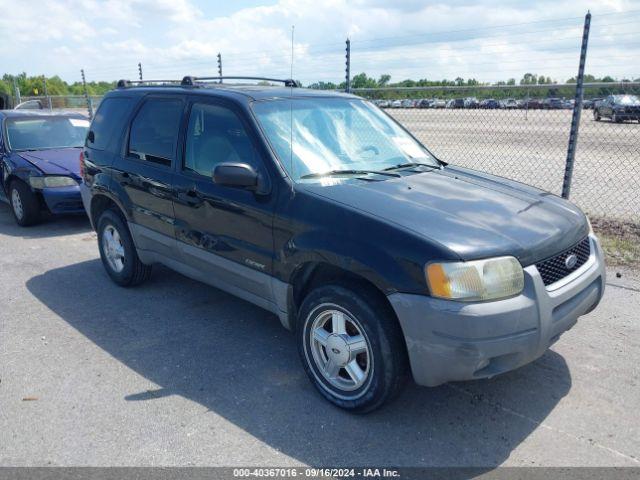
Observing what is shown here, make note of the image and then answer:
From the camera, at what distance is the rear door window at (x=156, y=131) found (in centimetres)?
439

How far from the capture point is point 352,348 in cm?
320

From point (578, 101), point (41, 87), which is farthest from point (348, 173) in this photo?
point (41, 87)

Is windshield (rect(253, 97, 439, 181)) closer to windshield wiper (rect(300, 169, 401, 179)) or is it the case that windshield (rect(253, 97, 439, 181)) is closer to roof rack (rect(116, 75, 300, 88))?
→ windshield wiper (rect(300, 169, 401, 179))

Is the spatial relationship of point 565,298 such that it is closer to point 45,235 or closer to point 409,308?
point 409,308

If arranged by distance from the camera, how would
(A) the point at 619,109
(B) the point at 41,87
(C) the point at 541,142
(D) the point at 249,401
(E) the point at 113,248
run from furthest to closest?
(B) the point at 41,87
(A) the point at 619,109
(C) the point at 541,142
(E) the point at 113,248
(D) the point at 249,401

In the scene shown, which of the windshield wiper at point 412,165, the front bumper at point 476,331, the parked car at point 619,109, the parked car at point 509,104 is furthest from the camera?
the parked car at point 619,109

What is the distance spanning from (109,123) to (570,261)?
422cm

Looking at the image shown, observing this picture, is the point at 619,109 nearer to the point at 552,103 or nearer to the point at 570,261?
the point at 552,103

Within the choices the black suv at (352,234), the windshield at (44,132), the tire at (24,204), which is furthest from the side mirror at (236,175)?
the windshield at (44,132)

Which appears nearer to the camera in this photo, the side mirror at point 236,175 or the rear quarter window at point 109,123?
the side mirror at point 236,175

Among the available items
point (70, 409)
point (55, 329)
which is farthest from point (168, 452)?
point (55, 329)

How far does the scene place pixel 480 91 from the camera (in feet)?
24.4

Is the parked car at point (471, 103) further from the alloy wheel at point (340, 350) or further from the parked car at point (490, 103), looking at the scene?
the alloy wheel at point (340, 350)

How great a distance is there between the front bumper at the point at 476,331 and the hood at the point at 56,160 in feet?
21.1
